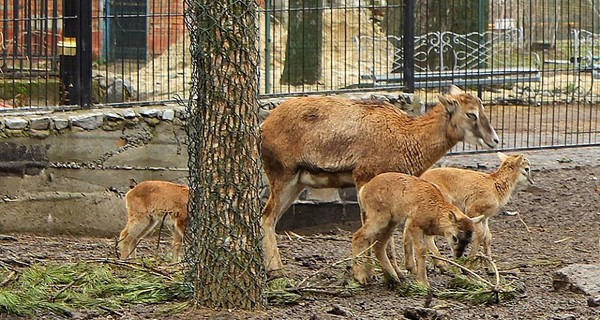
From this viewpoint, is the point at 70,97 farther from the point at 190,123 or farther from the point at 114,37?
the point at 190,123

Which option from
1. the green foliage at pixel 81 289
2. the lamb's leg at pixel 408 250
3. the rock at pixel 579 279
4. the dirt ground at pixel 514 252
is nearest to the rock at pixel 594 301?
the dirt ground at pixel 514 252

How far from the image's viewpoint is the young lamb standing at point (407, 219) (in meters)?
8.59

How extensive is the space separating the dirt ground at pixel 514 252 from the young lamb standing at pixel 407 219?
0.28 m

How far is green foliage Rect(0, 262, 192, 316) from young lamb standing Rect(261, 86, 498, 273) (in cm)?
141

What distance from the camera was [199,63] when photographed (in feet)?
24.3

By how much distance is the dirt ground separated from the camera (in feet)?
25.8

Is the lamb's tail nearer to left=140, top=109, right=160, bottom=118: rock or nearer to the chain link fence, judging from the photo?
left=140, top=109, right=160, bottom=118: rock

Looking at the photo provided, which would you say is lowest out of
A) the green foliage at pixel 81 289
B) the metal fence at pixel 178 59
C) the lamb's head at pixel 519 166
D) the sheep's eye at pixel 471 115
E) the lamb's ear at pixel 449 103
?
the green foliage at pixel 81 289

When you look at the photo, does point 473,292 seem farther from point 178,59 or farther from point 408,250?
point 178,59

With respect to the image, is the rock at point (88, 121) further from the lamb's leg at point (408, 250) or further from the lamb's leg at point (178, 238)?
the lamb's leg at point (408, 250)

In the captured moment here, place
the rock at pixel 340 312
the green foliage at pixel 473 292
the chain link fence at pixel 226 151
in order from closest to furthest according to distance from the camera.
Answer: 1. the chain link fence at pixel 226 151
2. the rock at pixel 340 312
3. the green foliage at pixel 473 292

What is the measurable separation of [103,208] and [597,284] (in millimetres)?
4925

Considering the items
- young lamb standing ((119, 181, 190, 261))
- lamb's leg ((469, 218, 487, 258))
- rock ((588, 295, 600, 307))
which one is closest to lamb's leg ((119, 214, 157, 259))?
young lamb standing ((119, 181, 190, 261))

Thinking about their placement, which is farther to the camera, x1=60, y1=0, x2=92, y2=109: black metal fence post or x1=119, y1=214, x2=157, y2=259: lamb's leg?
x1=60, y1=0, x2=92, y2=109: black metal fence post
